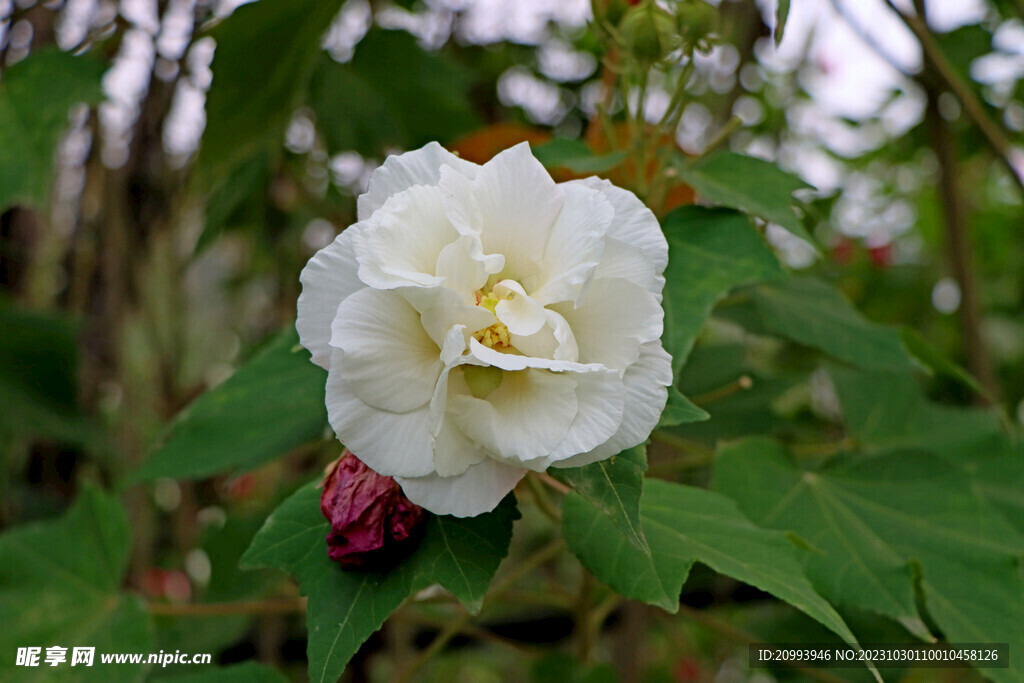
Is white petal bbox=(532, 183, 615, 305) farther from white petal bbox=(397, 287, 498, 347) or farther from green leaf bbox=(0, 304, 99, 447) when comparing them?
green leaf bbox=(0, 304, 99, 447)

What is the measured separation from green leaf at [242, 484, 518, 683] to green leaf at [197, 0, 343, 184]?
1.79 ft

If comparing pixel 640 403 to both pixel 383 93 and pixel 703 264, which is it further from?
pixel 383 93

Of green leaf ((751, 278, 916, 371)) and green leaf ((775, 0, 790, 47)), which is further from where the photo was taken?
green leaf ((751, 278, 916, 371))

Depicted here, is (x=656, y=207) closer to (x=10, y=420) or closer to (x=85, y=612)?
(x=85, y=612)

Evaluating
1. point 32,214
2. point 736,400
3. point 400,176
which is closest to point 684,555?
point 400,176

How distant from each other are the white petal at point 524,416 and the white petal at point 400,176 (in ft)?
0.37

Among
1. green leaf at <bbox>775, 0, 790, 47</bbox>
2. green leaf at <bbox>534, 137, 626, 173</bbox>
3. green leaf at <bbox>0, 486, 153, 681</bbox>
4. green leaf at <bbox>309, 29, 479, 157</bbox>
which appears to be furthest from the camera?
green leaf at <bbox>309, 29, 479, 157</bbox>

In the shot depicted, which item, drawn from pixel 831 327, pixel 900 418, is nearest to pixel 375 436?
pixel 831 327

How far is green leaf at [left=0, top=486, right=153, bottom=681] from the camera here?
2.14 feet

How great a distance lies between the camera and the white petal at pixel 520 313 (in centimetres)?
35

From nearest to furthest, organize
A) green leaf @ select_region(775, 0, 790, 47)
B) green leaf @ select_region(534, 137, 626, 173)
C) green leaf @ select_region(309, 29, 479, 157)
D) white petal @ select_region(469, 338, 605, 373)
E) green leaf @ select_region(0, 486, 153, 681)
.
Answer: white petal @ select_region(469, 338, 605, 373) → green leaf @ select_region(775, 0, 790, 47) → green leaf @ select_region(534, 137, 626, 173) → green leaf @ select_region(0, 486, 153, 681) → green leaf @ select_region(309, 29, 479, 157)

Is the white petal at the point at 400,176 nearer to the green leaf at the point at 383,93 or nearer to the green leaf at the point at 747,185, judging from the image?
the green leaf at the point at 747,185

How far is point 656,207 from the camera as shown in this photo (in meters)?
0.61

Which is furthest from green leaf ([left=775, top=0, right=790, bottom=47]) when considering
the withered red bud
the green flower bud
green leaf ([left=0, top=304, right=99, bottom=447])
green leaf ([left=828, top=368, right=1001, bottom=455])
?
green leaf ([left=0, top=304, right=99, bottom=447])
